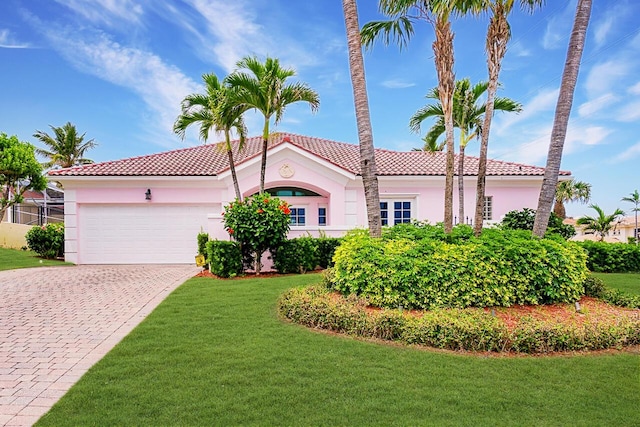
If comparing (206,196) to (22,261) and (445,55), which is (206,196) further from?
(445,55)

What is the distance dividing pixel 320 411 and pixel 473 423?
1.54m

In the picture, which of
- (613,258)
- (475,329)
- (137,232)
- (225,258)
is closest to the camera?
(475,329)

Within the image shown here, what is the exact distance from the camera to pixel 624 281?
472 inches

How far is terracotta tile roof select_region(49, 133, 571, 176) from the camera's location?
17453mm

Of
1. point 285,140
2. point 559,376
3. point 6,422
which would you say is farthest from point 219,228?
point 559,376

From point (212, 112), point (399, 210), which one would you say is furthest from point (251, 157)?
point (399, 210)

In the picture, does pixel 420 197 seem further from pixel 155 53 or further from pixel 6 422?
pixel 6 422

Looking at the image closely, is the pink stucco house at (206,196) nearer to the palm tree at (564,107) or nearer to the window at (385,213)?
the window at (385,213)

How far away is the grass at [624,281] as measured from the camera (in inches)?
421

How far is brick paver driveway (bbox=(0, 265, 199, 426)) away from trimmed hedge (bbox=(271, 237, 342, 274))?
327cm

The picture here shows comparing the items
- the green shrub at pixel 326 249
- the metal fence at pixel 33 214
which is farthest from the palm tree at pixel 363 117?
the metal fence at pixel 33 214

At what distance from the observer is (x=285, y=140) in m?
16.8

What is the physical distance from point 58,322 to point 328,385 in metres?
6.32

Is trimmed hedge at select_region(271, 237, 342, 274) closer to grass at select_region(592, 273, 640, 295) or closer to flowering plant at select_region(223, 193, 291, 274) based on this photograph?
flowering plant at select_region(223, 193, 291, 274)
